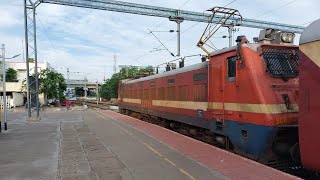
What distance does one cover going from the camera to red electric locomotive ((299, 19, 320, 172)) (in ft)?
19.3

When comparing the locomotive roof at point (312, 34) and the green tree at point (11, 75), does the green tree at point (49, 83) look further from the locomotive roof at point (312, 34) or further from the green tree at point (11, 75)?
the locomotive roof at point (312, 34)

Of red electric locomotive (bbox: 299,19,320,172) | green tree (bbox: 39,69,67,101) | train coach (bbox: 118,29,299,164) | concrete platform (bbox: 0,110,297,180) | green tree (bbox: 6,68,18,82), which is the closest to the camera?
red electric locomotive (bbox: 299,19,320,172)

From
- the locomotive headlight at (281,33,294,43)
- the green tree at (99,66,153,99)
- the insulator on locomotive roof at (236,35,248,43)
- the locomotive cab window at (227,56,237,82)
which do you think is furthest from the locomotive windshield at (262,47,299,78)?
the green tree at (99,66,153,99)

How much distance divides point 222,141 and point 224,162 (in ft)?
5.72

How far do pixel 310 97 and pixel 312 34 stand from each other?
1103mm

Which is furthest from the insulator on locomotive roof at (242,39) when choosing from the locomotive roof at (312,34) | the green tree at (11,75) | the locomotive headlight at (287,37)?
the green tree at (11,75)

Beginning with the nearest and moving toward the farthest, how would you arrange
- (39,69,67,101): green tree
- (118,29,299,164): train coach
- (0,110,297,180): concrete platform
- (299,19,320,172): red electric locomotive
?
1. (299,19,320,172): red electric locomotive
2. (0,110,297,180): concrete platform
3. (118,29,299,164): train coach
4. (39,69,67,101): green tree

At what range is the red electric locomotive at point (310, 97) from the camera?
5.88 metres

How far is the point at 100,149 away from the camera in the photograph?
1149cm

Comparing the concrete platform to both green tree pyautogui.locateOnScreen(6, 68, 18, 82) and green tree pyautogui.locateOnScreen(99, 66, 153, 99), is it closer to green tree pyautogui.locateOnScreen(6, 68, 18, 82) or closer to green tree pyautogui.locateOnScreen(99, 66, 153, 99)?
green tree pyautogui.locateOnScreen(6, 68, 18, 82)

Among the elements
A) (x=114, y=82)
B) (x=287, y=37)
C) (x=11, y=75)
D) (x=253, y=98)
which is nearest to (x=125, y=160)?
(x=253, y=98)

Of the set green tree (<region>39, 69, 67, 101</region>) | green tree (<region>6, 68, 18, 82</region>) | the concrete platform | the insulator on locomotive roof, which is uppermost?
green tree (<region>6, 68, 18, 82</region>)

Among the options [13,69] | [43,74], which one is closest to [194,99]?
[43,74]

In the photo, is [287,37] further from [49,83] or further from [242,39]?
[49,83]
